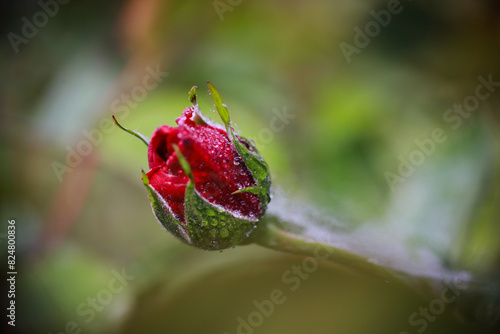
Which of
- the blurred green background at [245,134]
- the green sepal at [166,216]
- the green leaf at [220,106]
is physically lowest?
the blurred green background at [245,134]

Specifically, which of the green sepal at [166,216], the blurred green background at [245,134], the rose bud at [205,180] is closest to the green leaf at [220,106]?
the rose bud at [205,180]

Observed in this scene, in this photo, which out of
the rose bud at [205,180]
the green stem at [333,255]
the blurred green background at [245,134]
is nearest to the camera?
the rose bud at [205,180]

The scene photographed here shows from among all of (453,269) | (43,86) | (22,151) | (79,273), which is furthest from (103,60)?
(453,269)

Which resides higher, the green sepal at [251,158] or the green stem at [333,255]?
the green sepal at [251,158]

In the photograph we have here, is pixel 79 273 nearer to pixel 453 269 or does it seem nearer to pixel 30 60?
pixel 30 60

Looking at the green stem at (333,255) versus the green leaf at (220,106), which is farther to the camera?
the green stem at (333,255)

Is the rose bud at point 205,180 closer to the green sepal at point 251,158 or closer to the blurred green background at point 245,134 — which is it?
the green sepal at point 251,158

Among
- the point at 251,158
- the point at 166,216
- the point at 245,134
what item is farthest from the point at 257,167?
the point at 245,134

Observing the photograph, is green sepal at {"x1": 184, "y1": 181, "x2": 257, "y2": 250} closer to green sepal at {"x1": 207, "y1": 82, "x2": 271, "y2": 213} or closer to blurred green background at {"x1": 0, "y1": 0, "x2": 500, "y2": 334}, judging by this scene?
green sepal at {"x1": 207, "y1": 82, "x2": 271, "y2": 213}
